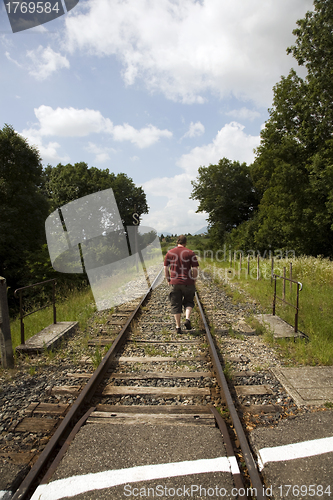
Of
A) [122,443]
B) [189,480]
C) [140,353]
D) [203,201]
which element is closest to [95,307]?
[140,353]

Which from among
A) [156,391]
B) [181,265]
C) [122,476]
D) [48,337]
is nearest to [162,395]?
[156,391]

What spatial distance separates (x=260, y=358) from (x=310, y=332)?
69.7 inches

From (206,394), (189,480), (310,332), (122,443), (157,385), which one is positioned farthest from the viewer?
(310,332)

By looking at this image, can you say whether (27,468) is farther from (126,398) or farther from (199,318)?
(199,318)

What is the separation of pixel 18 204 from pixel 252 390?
2078 cm

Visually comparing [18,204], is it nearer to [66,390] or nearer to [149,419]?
[66,390]

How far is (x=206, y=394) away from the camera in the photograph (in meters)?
3.68

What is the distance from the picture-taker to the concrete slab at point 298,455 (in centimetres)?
222

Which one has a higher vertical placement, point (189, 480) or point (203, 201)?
point (203, 201)

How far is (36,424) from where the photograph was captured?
3.17 metres

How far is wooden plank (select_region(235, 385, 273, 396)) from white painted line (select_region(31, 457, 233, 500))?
54.5 inches

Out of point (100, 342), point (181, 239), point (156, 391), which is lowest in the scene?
point (156, 391)

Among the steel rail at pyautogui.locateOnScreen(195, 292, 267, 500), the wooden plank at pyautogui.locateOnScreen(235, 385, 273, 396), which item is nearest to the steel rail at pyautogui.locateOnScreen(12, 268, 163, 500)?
the steel rail at pyautogui.locateOnScreen(195, 292, 267, 500)

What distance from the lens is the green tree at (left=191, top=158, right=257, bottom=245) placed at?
131 ft
